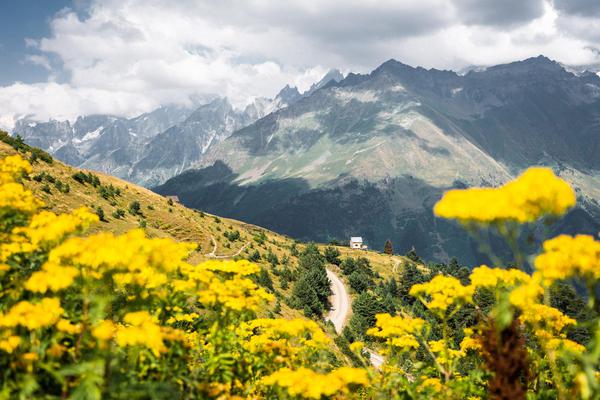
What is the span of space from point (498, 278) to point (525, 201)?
2.70 meters

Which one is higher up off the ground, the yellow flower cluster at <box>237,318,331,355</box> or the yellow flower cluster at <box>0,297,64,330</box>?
the yellow flower cluster at <box>0,297,64,330</box>

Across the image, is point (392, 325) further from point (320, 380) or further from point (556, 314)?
point (556, 314)

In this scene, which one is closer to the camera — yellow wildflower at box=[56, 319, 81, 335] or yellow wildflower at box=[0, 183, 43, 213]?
yellow wildflower at box=[56, 319, 81, 335]

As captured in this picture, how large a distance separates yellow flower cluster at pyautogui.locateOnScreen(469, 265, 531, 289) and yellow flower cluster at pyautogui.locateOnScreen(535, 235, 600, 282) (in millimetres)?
1179

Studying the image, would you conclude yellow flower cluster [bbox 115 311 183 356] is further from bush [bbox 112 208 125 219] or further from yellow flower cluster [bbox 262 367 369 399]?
bush [bbox 112 208 125 219]

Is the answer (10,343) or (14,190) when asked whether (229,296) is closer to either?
(10,343)

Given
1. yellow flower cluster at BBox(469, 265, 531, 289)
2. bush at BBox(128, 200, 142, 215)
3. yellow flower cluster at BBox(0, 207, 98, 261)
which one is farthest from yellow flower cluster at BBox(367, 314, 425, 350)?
bush at BBox(128, 200, 142, 215)

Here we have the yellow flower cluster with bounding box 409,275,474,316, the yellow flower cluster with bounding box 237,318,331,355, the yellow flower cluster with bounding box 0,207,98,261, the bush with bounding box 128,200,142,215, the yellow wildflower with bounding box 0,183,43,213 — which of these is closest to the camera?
the yellow flower cluster with bounding box 0,207,98,261

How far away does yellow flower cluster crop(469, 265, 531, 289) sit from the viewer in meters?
8.62

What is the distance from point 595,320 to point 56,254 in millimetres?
9214

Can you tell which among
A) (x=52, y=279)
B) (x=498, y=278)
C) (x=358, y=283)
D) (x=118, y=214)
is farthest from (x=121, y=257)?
(x=358, y=283)

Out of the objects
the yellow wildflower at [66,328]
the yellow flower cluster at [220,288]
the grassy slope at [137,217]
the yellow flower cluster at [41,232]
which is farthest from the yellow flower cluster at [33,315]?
the grassy slope at [137,217]

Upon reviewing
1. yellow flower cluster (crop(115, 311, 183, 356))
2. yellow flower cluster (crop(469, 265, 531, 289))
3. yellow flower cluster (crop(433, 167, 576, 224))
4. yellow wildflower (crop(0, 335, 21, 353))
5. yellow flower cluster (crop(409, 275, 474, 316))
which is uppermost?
yellow flower cluster (crop(433, 167, 576, 224))

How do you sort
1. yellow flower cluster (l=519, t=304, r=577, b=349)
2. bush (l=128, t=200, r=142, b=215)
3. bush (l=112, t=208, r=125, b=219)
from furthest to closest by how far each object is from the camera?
bush (l=128, t=200, r=142, b=215)
bush (l=112, t=208, r=125, b=219)
yellow flower cluster (l=519, t=304, r=577, b=349)
